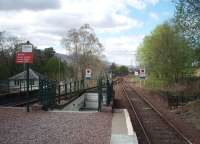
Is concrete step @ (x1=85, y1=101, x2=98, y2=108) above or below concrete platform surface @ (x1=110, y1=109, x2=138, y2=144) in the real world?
below

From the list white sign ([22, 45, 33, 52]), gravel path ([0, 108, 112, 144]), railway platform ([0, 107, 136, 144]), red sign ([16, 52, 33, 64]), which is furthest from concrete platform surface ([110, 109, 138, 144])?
white sign ([22, 45, 33, 52])

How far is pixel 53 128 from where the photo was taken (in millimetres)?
12961

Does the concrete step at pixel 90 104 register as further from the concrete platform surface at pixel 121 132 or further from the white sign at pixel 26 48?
the concrete platform surface at pixel 121 132

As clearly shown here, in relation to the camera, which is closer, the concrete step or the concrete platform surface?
the concrete platform surface

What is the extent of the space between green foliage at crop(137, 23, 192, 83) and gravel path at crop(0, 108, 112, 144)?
41.3 m

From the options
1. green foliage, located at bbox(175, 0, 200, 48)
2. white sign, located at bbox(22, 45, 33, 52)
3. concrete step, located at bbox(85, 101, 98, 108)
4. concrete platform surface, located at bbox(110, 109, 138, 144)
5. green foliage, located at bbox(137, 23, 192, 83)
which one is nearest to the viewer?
concrete platform surface, located at bbox(110, 109, 138, 144)

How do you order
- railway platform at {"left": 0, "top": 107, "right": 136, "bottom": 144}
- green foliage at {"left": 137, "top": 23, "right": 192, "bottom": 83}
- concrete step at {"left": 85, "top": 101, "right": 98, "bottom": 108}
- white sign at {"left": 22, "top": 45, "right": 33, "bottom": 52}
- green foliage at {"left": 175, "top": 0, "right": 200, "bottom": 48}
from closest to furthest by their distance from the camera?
railway platform at {"left": 0, "top": 107, "right": 136, "bottom": 144} → white sign at {"left": 22, "top": 45, "right": 33, "bottom": 52} → green foliage at {"left": 175, "top": 0, "right": 200, "bottom": 48} → concrete step at {"left": 85, "top": 101, "right": 98, "bottom": 108} → green foliage at {"left": 137, "top": 23, "right": 192, "bottom": 83}

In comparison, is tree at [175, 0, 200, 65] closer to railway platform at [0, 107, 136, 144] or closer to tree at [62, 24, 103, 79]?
railway platform at [0, 107, 136, 144]

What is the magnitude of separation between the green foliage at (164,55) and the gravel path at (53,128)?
4127 cm

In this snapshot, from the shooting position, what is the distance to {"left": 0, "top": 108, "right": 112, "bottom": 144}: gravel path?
10888 millimetres

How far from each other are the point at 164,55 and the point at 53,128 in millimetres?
49042

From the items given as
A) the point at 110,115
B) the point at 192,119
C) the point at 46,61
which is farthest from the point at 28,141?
the point at 46,61

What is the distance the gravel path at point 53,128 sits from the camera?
35.7ft

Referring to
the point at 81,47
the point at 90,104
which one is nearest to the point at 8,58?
the point at 81,47
